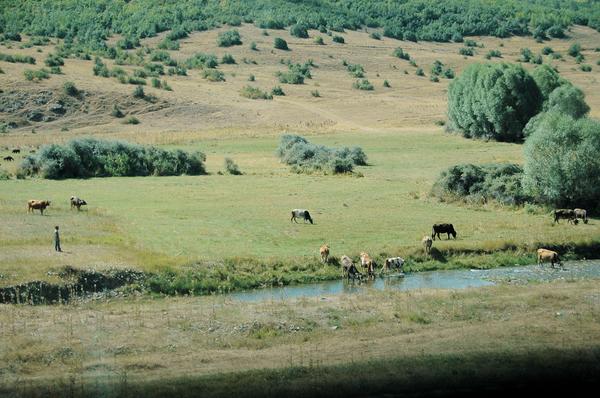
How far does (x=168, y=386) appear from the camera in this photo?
25.1 metres

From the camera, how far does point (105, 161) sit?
7362 cm

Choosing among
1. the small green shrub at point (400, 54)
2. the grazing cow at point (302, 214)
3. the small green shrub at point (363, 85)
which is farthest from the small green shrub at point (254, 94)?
the grazing cow at point (302, 214)

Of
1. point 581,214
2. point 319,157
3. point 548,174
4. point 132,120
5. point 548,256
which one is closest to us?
point 548,256

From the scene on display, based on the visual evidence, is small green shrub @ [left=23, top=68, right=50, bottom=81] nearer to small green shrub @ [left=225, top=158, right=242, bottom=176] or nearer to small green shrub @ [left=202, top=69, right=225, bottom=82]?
small green shrub @ [left=202, top=69, right=225, bottom=82]

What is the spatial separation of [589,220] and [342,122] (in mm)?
62300

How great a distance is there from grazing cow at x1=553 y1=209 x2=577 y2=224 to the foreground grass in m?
13.5

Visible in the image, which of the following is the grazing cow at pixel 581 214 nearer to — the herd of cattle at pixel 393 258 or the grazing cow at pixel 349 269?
the herd of cattle at pixel 393 258

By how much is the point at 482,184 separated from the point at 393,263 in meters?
17.5

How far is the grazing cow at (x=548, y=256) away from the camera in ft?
139

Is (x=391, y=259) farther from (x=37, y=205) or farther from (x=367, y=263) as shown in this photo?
(x=37, y=205)

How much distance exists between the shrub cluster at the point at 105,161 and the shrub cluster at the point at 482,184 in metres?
23.2

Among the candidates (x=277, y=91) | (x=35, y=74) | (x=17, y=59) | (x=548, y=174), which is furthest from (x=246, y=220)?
(x=17, y=59)

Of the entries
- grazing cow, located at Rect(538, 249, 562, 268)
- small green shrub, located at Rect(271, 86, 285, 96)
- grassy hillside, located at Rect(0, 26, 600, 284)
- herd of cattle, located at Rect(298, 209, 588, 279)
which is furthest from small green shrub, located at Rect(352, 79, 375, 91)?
grazing cow, located at Rect(538, 249, 562, 268)

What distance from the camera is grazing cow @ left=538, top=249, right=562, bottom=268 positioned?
42.5 meters
